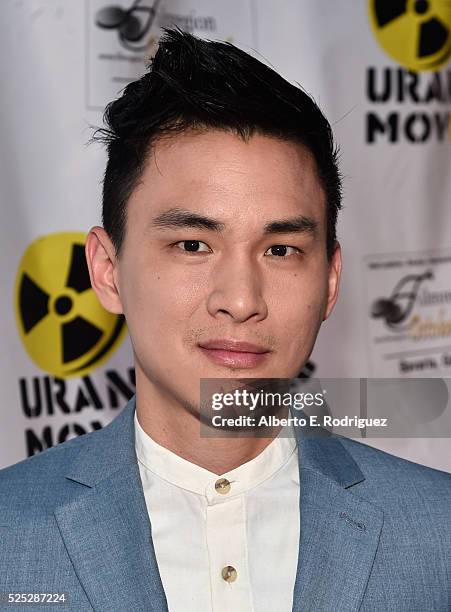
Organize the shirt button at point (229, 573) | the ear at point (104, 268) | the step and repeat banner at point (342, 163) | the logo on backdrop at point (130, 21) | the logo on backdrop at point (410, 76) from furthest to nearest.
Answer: the logo on backdrop at point (410, 76) < the logo on backdrop at point (130, 21) < the step and repeat banner at point (342, 163) < the ear at point (104, 268) < the shirt button at point (229, 573)

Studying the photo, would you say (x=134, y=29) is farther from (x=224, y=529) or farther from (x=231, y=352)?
(x=224, y=529)

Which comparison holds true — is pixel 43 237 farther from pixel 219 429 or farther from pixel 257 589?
pixel 257 589

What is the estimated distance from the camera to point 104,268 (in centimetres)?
192

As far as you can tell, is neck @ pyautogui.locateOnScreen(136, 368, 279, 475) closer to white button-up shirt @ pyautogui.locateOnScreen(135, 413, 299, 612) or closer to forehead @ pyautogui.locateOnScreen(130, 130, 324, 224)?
white button-up shirt @ pyautogui.locateOnScreen(135, 413, 299, 612)

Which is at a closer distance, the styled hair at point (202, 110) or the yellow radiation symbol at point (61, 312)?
the styled hair at point (202, 110)

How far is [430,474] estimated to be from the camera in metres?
1.92

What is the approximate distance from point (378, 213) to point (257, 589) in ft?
6.07

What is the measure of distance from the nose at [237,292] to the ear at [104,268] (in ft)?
1.03

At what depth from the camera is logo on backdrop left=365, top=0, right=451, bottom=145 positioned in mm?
3244

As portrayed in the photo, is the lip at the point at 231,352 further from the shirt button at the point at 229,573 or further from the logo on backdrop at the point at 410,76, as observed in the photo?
the logo on backdrop at the point at 410,76

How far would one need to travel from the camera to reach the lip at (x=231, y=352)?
5.41ft

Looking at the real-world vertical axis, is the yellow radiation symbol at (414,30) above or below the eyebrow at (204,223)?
above

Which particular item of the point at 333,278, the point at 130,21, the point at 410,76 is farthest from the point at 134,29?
the point at 333,278

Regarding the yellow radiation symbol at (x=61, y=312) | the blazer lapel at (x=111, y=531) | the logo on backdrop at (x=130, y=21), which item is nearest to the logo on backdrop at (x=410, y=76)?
the logo on backdrop at (x=130, y=21)
